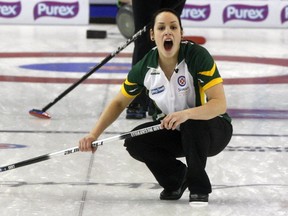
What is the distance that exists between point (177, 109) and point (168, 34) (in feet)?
1.08

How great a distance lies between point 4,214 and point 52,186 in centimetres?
42

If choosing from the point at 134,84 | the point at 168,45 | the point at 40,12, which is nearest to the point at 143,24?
the point at 134,84

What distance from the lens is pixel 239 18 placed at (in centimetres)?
832

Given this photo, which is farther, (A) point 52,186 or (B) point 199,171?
(A) point 52,186

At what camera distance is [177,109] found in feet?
11.4

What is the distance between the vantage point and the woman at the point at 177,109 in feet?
10.9

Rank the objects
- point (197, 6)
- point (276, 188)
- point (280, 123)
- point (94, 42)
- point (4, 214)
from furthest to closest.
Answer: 1. point (197, 6)
2. point (94, 42)
3. point (280, 123)
4. point (276, 188)
5. point (4, 214)

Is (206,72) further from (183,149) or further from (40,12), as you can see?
(40,12)

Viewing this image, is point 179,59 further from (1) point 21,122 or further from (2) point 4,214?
(1) point 21,122

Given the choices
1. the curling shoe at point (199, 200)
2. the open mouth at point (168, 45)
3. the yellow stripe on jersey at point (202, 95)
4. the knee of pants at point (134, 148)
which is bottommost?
the curling shoe at point (199, 200)

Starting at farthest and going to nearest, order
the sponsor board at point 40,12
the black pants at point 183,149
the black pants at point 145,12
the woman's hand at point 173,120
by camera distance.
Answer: the sponsor board at point 40,12 < the black pants at point 145,12 < the black pants at point 183,149 < the woman's hand at point 173,120

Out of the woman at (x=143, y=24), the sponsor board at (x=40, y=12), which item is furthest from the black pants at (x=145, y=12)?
the sponsor board at (x=40, y=12)

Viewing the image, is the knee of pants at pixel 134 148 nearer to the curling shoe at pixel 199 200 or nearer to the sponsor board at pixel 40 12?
the curling shoe at pixel 199 200

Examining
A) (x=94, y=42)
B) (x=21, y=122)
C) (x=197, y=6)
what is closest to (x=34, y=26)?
(x=94, y=42)
